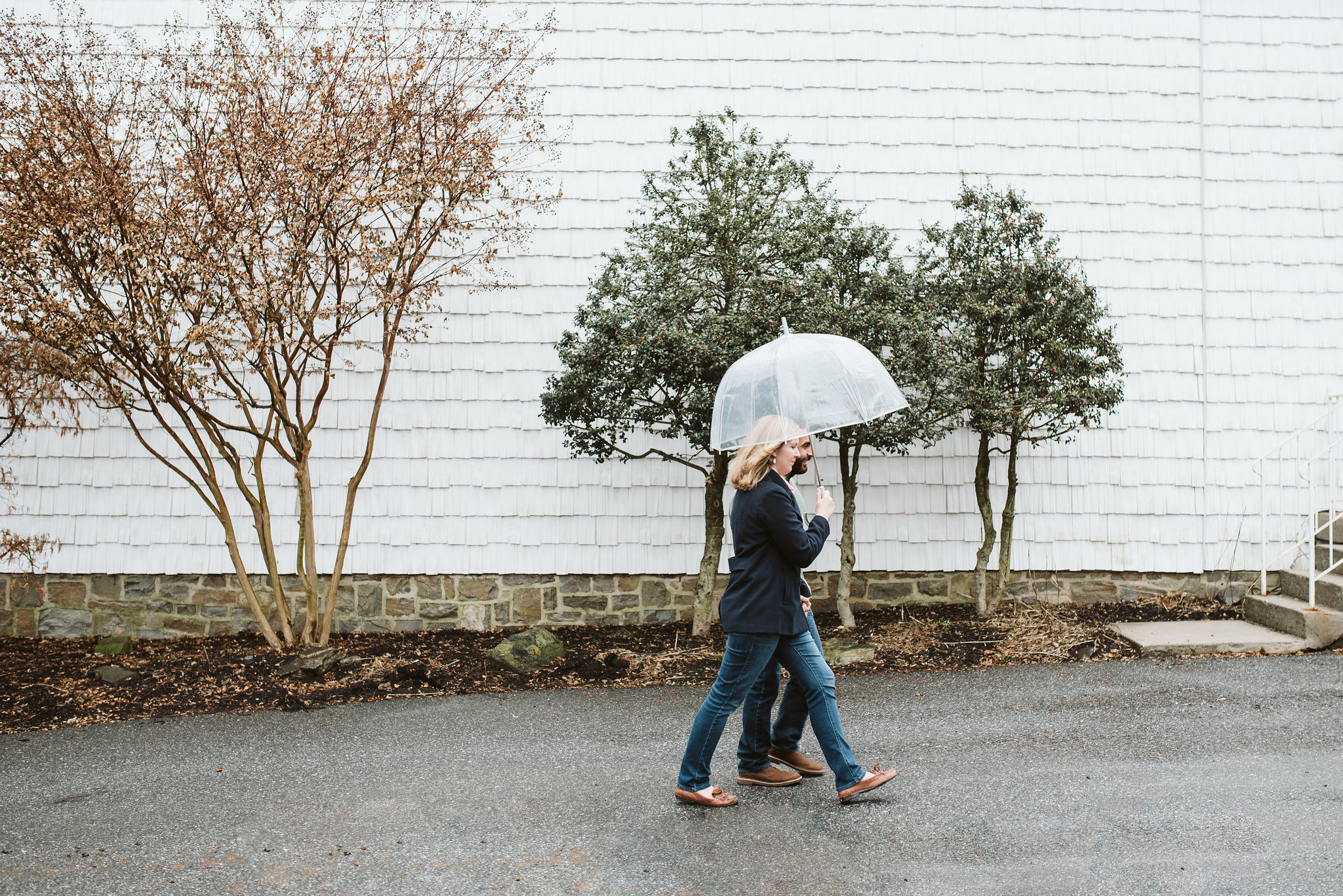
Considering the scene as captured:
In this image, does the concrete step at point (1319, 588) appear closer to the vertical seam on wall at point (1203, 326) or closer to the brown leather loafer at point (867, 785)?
the vertical seam on wall at point (1203, 326)

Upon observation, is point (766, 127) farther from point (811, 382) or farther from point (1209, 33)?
point (811, 382)

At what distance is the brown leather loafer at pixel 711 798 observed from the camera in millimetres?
4082

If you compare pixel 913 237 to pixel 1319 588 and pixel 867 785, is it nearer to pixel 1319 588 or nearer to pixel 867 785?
pixel 1319 588

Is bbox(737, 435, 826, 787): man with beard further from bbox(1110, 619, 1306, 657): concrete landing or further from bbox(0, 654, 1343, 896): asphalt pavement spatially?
bbox(1110, 619, 1306, 657): concrete landing

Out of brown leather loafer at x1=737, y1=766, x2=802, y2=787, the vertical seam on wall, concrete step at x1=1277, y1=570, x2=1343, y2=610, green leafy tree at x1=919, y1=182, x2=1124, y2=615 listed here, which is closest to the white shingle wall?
the vertical seam on wall

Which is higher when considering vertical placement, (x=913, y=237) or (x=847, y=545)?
(x=913, y=237)

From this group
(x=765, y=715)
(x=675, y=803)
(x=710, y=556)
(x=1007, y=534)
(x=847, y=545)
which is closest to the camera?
(x=675, y=803)

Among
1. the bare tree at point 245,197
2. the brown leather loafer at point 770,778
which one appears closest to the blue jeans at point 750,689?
the brown leather loafer at point 770,778

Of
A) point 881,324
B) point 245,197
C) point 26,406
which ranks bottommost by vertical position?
point 26,406

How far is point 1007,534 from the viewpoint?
772 centimetres

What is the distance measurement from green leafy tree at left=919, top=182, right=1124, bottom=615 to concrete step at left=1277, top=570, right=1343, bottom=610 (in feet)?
6.35

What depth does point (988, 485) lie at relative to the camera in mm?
8047

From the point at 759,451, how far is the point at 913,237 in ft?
15.3

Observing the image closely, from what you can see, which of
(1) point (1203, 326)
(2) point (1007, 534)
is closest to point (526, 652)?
(2) point (1007, 534)
